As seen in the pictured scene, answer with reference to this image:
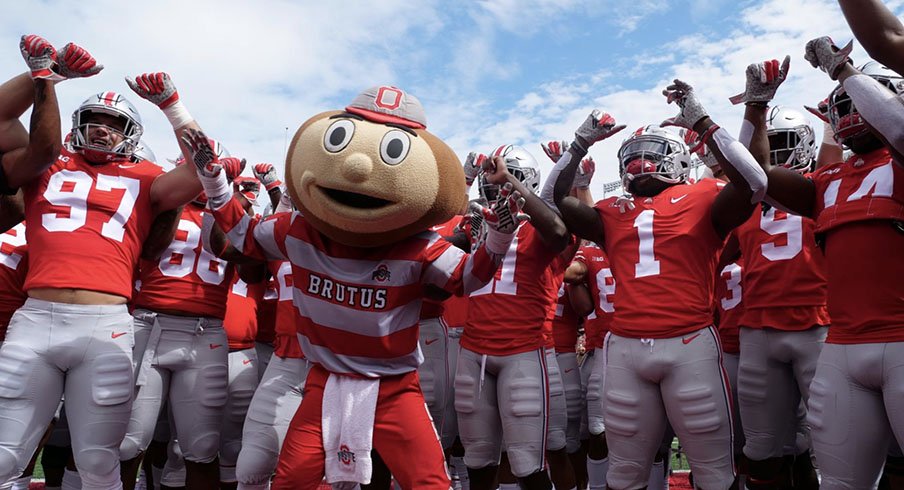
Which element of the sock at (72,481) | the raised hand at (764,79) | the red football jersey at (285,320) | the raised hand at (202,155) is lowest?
the sock at (72,481)

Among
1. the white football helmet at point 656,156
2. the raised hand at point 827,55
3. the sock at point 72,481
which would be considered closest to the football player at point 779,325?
the white football helmet at point 656,156

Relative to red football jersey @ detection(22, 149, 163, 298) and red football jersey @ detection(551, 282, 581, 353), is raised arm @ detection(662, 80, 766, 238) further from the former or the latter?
red football jersey @ detection(22, 149, 163, 298)

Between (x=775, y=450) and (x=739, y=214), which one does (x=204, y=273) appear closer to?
(x=739, y=214)

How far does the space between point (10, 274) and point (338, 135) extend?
140 inches

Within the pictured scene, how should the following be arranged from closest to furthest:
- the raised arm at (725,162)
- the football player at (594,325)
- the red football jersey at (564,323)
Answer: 1. the raised arm at (725,162)
2. the football player at (594,325)
3. the red football jersey at (564,323)

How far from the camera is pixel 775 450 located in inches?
174

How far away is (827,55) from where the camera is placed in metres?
3.34

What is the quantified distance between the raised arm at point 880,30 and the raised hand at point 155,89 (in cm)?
351

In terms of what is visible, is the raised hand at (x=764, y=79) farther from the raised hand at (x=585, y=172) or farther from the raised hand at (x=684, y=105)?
the raised hand at (x=585, y=172)

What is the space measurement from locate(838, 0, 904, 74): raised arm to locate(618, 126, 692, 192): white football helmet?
148 cm

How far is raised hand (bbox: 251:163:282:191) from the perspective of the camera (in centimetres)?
682

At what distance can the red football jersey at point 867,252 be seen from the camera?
3148mm

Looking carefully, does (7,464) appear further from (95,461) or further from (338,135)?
(338,135)

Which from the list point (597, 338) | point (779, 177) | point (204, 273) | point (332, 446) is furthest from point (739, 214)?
point (204, 273)
